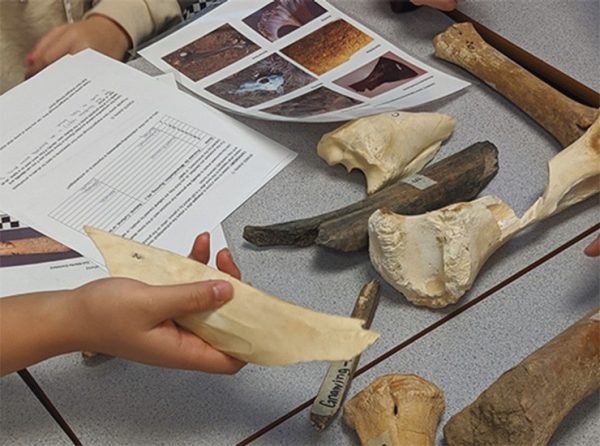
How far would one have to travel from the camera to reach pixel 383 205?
802mm

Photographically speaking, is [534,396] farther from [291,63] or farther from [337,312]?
[291,63]

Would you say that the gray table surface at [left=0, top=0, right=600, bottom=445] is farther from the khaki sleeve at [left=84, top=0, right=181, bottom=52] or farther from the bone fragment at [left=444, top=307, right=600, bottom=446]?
the khaki sleeve at [left=84, top=0, right=181, bottom=52]

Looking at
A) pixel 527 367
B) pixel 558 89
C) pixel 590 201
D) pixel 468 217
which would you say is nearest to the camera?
pixel 527 367

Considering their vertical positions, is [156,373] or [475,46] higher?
[475,46]

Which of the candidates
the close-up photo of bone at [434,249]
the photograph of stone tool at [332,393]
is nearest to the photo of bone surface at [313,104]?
the close-up photo of bone at [434,249]

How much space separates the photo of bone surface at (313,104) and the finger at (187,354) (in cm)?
37

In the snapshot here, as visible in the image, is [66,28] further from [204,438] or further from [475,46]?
[204,438]

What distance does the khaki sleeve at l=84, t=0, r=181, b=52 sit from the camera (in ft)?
3.65

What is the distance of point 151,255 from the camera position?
643mm

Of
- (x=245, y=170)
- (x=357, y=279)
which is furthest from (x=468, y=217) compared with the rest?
(x=245, y=170)

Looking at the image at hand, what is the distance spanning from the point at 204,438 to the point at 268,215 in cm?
27

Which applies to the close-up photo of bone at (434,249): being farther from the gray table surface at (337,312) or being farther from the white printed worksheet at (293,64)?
the white printed worksheet at (293,64)

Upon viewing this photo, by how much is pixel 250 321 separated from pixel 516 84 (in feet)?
1.71

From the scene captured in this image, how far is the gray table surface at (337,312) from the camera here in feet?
2.16
